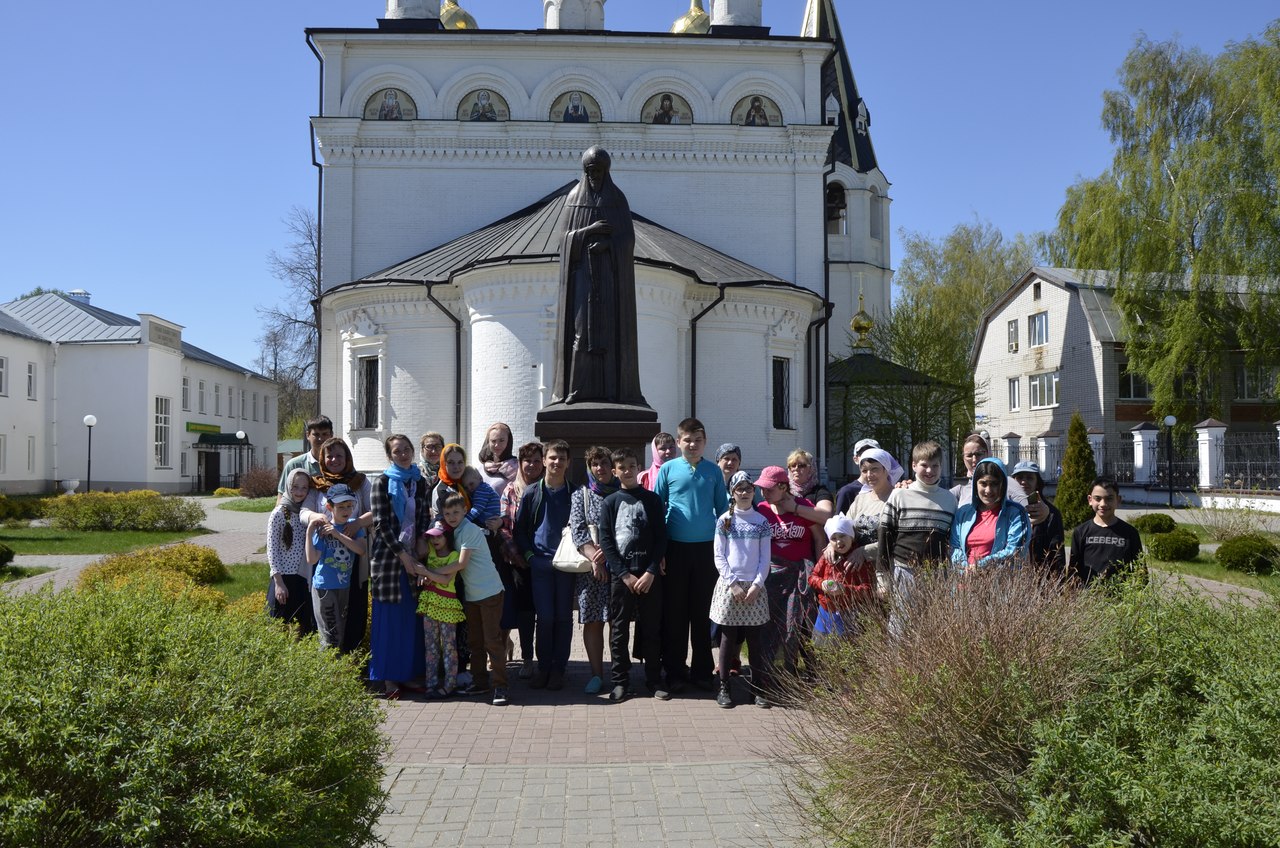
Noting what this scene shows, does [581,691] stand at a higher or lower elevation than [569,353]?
lower

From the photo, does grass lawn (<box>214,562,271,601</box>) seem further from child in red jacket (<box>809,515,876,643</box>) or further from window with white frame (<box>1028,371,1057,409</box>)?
window with white frame (<box>1028,371,1057,409</box>)

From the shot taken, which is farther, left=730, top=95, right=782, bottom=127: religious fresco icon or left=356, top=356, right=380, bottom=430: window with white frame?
left=730, top=95, right=782, bottom=127: religious fresco icon

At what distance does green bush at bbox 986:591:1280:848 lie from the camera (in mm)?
2910

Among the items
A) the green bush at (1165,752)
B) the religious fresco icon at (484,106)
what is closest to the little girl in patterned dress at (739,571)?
the green bush at (1165,752)

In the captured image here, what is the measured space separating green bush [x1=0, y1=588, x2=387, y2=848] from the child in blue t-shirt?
133 inches

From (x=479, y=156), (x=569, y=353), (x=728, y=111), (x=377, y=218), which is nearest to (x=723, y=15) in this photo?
(x=728, y=111)

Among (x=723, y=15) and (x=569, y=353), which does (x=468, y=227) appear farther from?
(x=569, y=353)

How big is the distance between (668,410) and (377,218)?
9200mm

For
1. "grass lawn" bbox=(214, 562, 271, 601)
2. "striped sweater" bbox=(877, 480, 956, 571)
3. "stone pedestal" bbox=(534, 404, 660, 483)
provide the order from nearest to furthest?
"striped sweater" bbox=(877, 480, 956, 571), "stone pedestal" bbox=(534, 404, 660, 483), "grass lawn" bbox=(214, 562, 271, 601)

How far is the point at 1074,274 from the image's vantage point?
133ft

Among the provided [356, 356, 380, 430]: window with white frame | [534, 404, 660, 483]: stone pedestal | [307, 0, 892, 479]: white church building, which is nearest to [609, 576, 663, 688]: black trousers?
[534, 404, 660, 483]: stone pedestal

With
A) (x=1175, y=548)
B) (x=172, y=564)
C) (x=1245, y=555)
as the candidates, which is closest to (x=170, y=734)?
(x=172, y=564)

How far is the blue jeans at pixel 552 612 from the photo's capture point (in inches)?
289

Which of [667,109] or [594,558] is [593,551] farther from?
[667,109]
